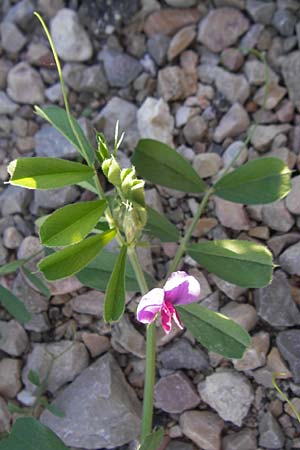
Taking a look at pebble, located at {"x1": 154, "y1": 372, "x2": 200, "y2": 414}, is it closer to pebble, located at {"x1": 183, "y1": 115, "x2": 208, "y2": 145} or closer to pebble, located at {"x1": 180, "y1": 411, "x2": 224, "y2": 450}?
pebble, located at {"x1": 180, "y1": 411, "x2": 224, "y2": 450}

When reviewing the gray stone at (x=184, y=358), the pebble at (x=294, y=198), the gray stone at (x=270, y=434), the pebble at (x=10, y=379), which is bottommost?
the pebble at (x=10, y=379)

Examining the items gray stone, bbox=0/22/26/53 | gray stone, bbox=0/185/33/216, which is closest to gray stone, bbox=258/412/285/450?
gray stone, bbox=0/185/33/216

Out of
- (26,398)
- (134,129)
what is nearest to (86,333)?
(26,398)

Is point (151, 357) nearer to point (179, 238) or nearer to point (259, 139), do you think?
point (179, 238)

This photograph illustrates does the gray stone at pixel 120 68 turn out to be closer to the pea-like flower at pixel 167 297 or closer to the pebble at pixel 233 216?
the pebble at pixel 233 216

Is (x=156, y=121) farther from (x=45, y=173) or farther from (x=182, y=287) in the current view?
(x=182, y=287)

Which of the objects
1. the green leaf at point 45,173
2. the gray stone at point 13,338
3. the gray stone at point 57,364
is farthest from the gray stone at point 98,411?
the green leaf at point 45,173

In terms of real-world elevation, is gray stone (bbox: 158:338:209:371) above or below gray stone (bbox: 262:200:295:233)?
below
